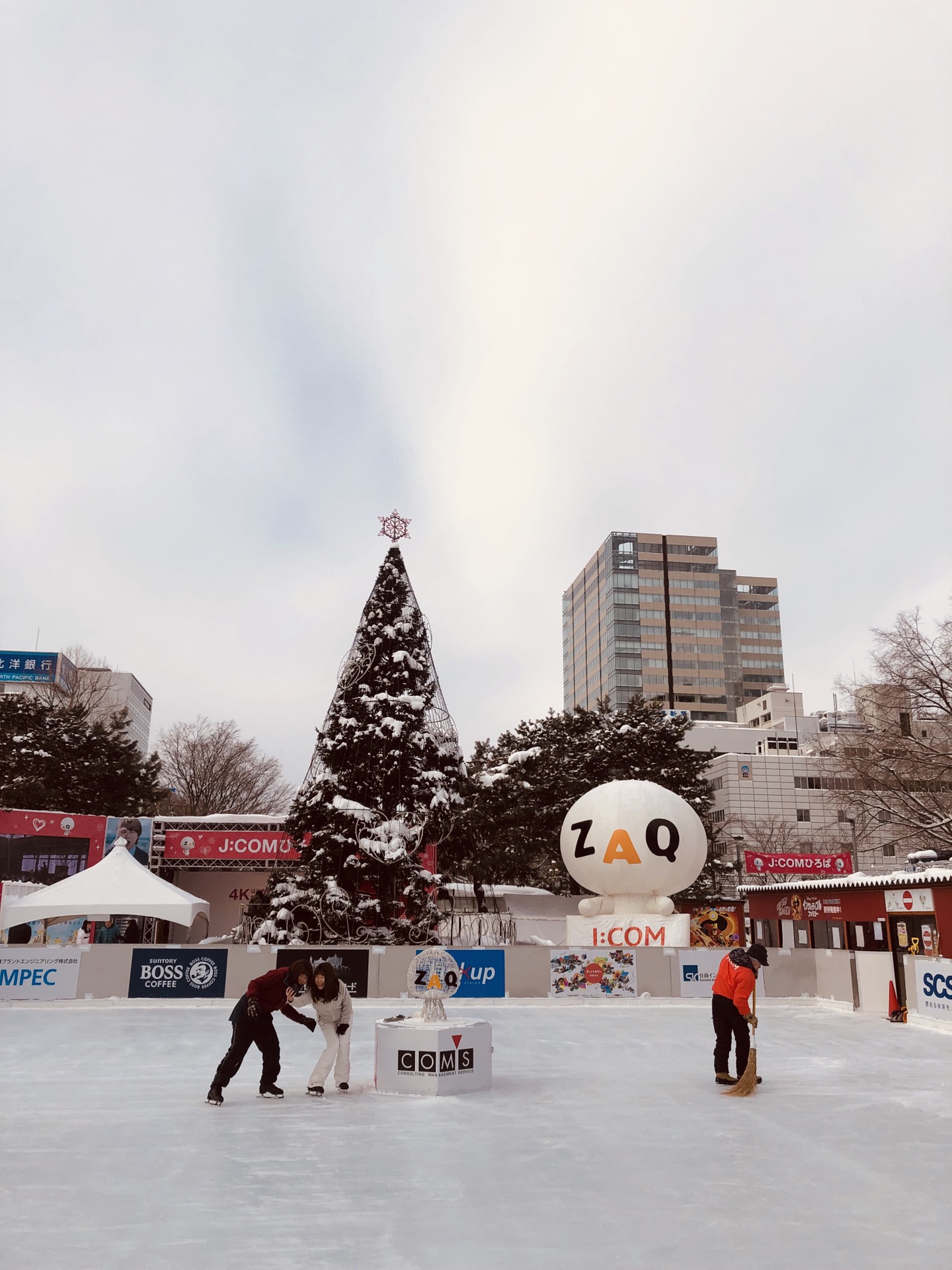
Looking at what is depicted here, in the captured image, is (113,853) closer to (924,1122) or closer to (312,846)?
(312,846)

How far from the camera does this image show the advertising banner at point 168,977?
2042 centimetres

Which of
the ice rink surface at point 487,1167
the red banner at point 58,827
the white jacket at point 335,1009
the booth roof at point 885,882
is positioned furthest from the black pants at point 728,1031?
the red banner at point 58,827

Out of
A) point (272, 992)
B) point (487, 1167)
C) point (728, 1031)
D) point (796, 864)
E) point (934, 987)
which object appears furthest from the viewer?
point (796, 864)

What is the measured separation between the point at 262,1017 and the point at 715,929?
86.1ft

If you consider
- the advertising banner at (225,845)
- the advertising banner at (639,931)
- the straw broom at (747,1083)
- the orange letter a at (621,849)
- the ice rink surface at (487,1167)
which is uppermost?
the advertising banner at (225,845)

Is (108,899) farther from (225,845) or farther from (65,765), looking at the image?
(65,765)

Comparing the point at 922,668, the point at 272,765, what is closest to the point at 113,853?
the point at 922,668

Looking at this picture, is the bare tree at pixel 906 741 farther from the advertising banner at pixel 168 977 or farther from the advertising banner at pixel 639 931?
the advertising banner at pixel 168 977

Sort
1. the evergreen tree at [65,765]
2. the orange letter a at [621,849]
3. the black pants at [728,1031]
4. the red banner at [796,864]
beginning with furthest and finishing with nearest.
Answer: the red banner at [796,864], the evergreen tree at [65,765], the orange letter a at [621,849], the black pants at [728,1031]

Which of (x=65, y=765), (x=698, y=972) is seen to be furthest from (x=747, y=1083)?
(x=65, y=765)

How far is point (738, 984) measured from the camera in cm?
1032

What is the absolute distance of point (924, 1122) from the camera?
9016 millimetres

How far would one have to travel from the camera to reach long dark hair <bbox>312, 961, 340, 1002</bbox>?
9.91m

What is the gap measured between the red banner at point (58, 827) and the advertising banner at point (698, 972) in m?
20.1
